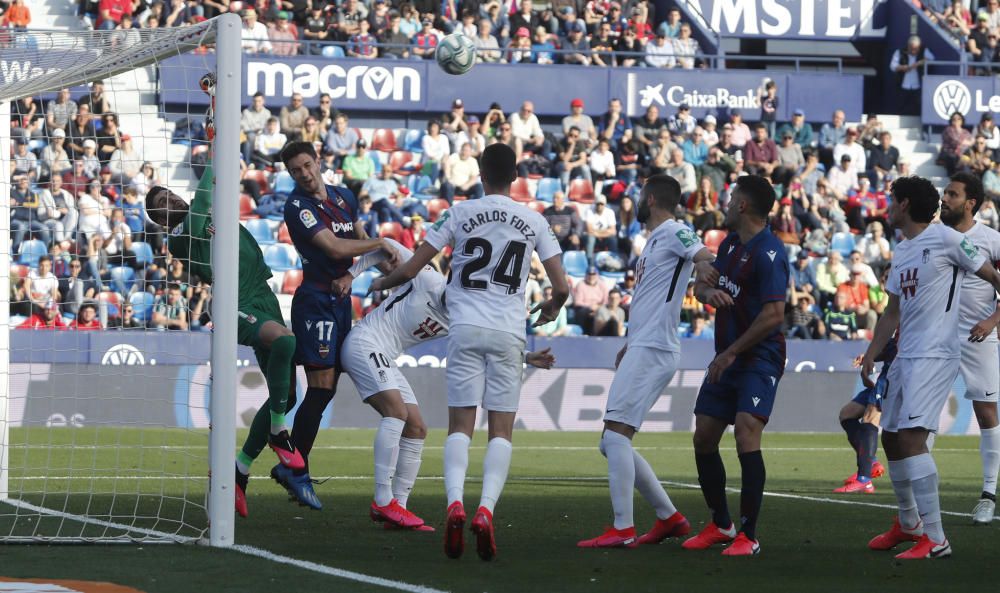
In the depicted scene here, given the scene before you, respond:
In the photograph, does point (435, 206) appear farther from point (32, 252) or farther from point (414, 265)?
point (414, 265)

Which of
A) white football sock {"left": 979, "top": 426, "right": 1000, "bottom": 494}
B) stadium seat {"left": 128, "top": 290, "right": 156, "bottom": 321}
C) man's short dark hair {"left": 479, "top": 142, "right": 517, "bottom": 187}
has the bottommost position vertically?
white football sock {"left": 979, "top": 426, "right": 1000, "bottom": 494}

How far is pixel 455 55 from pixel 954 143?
1631 centimetres

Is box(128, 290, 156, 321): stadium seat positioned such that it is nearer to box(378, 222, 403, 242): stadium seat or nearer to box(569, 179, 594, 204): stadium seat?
box(378, 222, 403, 242): stadium seat

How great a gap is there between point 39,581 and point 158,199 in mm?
2995

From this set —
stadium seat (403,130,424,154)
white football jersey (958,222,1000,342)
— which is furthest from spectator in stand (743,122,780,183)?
white football jersey (958,222,1000,342)

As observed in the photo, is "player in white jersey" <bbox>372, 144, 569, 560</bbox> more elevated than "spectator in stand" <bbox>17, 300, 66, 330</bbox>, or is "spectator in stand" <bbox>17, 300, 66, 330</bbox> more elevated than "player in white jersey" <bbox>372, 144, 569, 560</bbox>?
"player in white jersey" <bbox>372, 144, 569, 560</bbox>

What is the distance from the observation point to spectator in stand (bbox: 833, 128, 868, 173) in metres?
26.9

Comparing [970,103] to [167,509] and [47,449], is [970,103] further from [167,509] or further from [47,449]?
[167,509]

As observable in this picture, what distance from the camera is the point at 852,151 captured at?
27.1 m

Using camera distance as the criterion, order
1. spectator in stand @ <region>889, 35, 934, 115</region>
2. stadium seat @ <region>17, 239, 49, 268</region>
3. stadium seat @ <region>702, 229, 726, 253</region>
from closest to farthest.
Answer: stadium seat @ <region>17, 239, 49, 268</region> → stadium seat @ <region>702, 229, 726, 253</region> → spectator in stand @ <region>889, 35, 934, 115</region>

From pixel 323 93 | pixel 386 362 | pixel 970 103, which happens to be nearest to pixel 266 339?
pixel 386 362

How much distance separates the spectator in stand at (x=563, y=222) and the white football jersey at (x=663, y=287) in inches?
603

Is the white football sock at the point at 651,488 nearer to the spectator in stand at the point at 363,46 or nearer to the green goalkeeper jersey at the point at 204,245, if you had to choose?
the green goalkeeper jersey at the point at 204,245

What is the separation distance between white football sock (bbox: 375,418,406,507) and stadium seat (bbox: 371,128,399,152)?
1706cm
